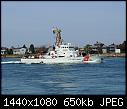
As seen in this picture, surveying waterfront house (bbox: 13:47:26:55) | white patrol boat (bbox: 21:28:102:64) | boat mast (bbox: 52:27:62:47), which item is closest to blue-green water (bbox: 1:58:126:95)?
white patrol boat (bbox: 21:28:102:64)

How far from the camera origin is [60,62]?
28.2 meters

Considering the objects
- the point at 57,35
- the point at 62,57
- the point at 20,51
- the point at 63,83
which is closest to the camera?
the point at 63,83

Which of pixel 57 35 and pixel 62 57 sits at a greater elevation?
pixel 57 35

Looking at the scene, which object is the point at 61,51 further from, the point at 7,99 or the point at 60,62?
the point at 7,99

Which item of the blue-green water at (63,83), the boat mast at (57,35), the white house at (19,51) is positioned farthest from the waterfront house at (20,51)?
the blue-green water at (63,83)

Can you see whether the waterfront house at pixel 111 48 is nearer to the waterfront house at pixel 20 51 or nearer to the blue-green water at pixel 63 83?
the waterfront house at pixel 20 51

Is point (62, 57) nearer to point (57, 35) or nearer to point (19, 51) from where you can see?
point (57, 35)

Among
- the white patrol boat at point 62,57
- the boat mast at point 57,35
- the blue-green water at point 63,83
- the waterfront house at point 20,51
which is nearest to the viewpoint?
the blue-green water at point 63,83

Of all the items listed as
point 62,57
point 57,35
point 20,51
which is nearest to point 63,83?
point 62,57

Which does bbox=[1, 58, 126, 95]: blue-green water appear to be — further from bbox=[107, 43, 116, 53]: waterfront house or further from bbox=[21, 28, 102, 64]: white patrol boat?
bbox=[107, 43, 116, 53]: waterfront house

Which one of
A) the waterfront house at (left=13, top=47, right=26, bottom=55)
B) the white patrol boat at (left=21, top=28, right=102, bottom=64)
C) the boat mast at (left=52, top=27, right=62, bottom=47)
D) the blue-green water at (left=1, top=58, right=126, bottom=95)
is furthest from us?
the waterfront house at (left=13, top=47, right=26, bottom=55)

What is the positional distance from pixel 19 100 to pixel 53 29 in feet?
80.7

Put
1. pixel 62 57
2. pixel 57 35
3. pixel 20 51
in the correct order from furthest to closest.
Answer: pixel 20 51 → pixel 57 35 → pixel 62 57

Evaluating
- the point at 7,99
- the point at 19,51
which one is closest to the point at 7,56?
the point at 19,51
